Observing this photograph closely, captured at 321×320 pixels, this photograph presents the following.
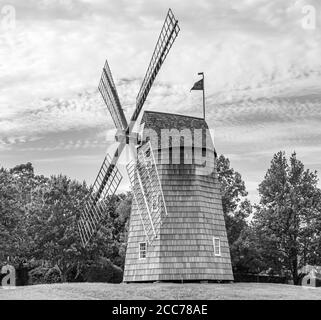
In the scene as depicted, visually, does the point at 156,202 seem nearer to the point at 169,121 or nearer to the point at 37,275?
the point at 169,121

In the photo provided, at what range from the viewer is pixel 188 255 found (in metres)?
33.3

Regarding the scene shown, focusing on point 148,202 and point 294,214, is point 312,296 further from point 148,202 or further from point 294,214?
point 294,214

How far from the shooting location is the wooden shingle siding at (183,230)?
33.1 meters

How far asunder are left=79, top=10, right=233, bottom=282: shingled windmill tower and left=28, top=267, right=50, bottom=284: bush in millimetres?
16016

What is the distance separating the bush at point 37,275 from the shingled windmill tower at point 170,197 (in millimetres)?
16016

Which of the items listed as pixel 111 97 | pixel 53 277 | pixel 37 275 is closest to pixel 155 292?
pixel 111 97

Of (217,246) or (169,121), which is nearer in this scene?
(217,246)

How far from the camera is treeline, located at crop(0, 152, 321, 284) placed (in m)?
47.1

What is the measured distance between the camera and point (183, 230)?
3369 centimetres

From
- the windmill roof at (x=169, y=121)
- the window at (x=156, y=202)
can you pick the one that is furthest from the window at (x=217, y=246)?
the windmill roof at (x=169, y=121)

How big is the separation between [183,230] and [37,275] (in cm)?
2419

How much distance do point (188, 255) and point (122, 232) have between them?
80.3 ft
